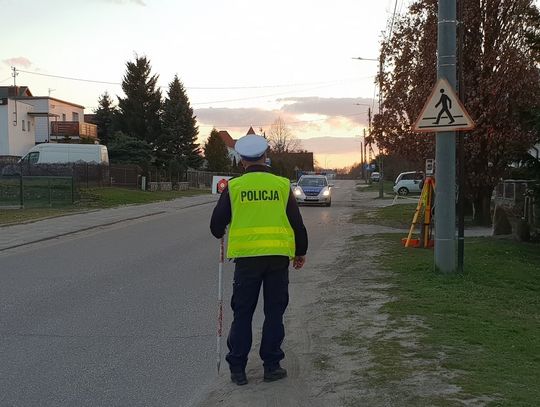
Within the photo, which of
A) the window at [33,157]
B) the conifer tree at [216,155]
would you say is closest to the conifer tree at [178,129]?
the conifer tree at [216,155]

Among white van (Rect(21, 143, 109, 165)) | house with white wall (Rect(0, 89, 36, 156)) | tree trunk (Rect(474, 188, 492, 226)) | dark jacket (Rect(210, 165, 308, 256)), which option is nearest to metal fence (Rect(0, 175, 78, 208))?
white van (Rect(21, 143, 109, 165))

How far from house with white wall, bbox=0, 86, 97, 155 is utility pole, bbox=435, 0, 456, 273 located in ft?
160

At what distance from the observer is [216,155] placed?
2972 inches

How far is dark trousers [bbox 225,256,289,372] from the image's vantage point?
4.68 meters

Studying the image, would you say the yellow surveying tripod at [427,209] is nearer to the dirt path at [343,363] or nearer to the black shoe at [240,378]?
the dirt path at [343,363]

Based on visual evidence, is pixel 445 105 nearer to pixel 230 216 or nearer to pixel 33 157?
pixel 230 216

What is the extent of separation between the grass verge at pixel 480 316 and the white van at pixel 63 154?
31513mm

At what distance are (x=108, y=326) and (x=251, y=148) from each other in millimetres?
3225

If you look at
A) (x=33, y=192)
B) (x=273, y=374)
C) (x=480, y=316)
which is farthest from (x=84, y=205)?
(x=273, y=374)

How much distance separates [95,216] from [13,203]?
548 cm

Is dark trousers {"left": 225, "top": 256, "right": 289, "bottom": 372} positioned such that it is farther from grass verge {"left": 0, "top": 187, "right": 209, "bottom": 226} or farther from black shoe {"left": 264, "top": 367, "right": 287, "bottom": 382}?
grass verge {"left": 0, "top": 187, "right": 209, "bottom": 226}

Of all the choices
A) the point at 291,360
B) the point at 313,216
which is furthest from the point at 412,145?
the point at 291,360

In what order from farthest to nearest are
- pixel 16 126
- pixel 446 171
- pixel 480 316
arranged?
pixel 16 126 < pixel 446 171 < pixel 480 316

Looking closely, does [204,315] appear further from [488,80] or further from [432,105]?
[488,80]
